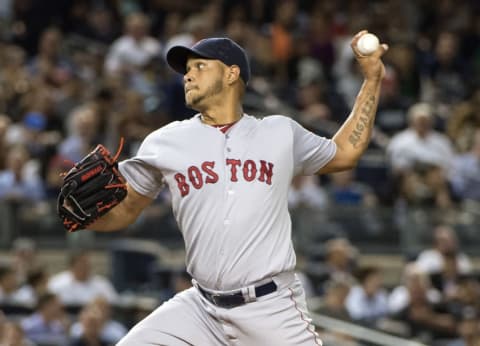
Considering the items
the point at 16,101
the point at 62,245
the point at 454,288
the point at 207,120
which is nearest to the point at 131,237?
the point at 62,245

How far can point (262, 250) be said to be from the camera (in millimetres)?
5363

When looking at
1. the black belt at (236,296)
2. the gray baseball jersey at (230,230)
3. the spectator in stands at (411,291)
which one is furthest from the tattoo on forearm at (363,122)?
the spectator in stands at (411,291)

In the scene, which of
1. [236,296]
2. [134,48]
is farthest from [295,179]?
[236,296]

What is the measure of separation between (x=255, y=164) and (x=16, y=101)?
7.44 m

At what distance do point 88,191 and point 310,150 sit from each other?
0.95 m

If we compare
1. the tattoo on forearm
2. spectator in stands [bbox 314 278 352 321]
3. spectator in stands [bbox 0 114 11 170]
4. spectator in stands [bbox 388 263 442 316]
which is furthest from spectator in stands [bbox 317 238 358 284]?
the tattoo on forearm

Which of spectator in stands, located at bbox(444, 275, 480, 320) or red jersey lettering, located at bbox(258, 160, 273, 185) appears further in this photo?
spectator in stands, located at bbox(444, 275, 480, 320)

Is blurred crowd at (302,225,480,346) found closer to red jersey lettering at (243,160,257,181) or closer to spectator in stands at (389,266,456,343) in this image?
spectator in stands at (389,266,456,343)

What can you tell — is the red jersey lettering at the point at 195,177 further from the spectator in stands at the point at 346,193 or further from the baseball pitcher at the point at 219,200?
the spectator in stands at the point at 346,193

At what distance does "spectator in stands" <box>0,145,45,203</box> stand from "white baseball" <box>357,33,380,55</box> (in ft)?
19.7

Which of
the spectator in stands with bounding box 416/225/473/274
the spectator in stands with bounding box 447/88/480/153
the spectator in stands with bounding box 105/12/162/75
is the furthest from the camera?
the spectator in stands with bounding box 105/12/162/75

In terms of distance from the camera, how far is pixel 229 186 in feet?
17.7

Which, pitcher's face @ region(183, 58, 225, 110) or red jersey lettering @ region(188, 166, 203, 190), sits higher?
pitcher's face @ region(183, 58, 225, 110)

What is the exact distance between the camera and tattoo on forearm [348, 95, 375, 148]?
572 cm
